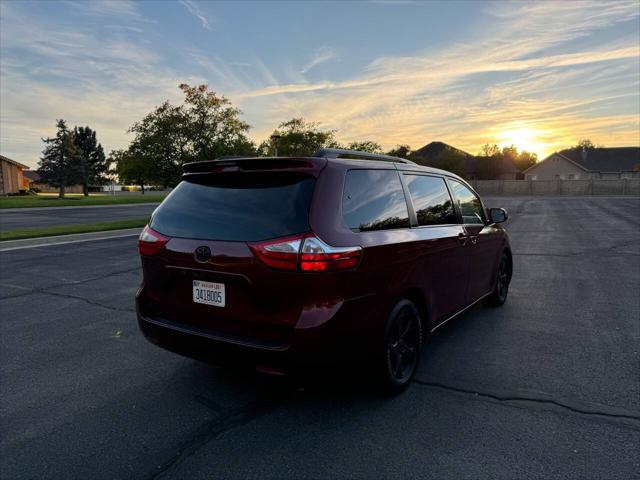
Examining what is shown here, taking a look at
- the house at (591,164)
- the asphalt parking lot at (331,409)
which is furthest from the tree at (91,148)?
the asphalt parking lot at (331,409)

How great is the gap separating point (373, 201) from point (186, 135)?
21.4 metres

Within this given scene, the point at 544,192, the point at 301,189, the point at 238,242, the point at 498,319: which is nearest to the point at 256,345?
the point at 238,242

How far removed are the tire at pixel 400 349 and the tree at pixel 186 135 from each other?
1947 centimetres

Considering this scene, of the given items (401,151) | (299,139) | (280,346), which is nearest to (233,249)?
(280,346)

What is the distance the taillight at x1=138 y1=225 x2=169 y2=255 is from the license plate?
45 cm

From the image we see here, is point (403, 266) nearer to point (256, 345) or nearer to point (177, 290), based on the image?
point (256, 345)

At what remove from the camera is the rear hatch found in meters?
2.70

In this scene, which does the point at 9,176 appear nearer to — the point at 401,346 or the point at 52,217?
the point at 52,217

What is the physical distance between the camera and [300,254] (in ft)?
8.59

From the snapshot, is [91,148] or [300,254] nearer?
[300,254]

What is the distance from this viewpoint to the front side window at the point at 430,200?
12.4ft

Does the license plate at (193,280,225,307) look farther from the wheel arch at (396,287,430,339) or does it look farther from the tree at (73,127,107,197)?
the tree at (73,127,107,197)

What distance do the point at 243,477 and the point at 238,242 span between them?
1.37m

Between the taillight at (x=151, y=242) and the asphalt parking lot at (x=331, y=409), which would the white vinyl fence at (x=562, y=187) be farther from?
the taillight at (x=151, y=242)
